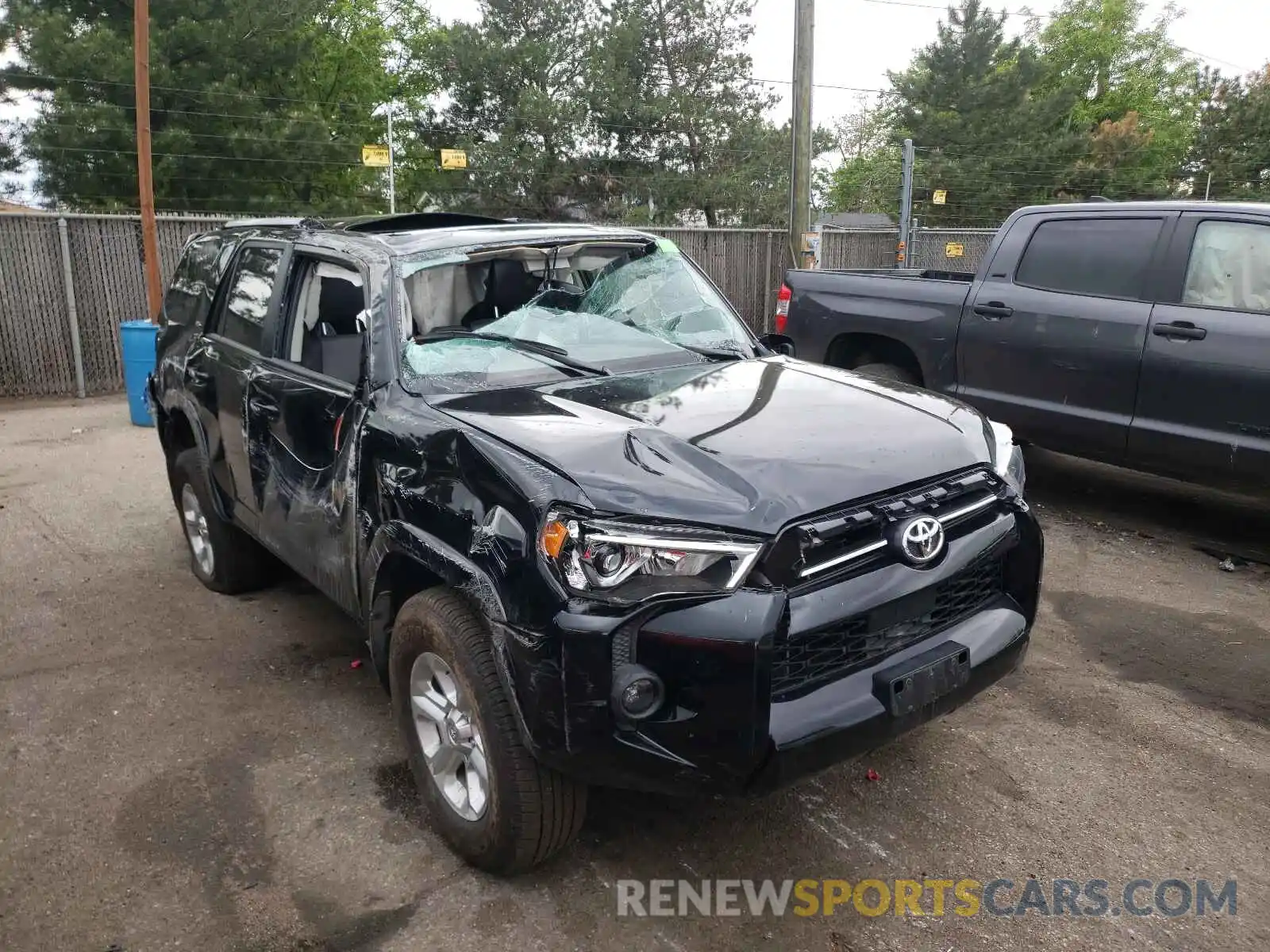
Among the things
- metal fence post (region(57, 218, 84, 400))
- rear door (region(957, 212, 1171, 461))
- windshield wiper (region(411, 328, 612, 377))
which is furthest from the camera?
metal fence post (region(57, 218, 84, 400))

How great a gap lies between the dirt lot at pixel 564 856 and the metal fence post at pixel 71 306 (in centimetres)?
759

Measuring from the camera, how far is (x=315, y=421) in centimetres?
351

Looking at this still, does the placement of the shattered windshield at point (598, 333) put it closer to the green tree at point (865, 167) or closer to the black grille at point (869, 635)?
the black grille at point (869, 635)

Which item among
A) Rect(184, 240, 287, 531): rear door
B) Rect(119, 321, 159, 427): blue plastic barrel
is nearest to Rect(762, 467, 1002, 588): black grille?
Rect(184, 240, 287, 531): rear door

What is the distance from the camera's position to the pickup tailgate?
6703 millimetres

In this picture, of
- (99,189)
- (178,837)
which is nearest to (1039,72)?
(99,189)

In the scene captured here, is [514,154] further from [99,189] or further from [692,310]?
[692,310]

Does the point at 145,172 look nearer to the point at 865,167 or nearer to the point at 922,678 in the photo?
the point at 922,678

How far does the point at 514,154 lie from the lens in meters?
26.9

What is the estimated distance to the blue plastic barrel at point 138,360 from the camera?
362 inches

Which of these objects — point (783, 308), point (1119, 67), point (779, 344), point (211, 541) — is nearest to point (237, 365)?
point (211, 541)

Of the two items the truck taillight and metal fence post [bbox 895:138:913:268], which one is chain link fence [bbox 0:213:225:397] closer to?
the truck taillight

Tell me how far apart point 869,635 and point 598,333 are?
1.69 m

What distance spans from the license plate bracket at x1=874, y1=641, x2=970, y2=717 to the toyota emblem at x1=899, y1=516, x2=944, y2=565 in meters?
0.27
